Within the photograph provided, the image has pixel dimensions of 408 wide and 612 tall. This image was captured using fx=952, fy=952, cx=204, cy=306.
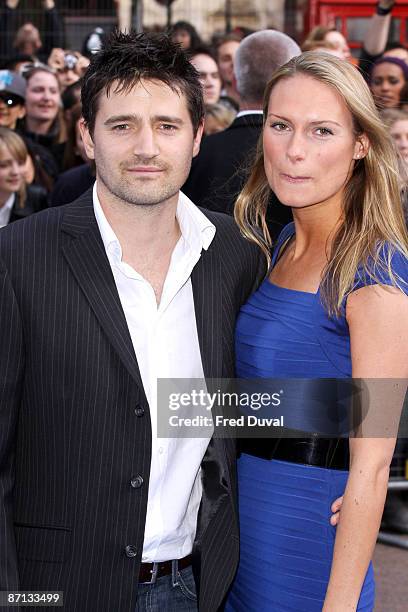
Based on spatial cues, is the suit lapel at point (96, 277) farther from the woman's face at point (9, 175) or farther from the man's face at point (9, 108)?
the man's face at point (9, 108)

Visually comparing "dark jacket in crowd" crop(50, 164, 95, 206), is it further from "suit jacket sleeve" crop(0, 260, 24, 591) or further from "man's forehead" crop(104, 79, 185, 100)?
"suit jacket sleeve" crop(0, 260, 24, 591)

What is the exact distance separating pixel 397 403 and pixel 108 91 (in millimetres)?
1164

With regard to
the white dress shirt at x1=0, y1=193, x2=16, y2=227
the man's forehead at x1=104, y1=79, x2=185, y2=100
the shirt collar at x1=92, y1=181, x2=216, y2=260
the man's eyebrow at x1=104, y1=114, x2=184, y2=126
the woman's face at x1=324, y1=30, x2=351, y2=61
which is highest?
the woman's face at x1=324, y1=30, x2=351, y2=61

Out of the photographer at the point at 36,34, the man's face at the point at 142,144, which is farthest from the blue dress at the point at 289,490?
the photographer at the point at 36,34

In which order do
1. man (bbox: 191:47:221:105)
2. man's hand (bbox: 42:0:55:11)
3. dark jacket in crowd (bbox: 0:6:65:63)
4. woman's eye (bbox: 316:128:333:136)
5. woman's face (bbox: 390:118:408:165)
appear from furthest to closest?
dark jacket in crowd (bbox: 0:6:65:63) → man's hand (bbox: 42:0:55:11) → man (bbox: 191:47:221:105) → woman's face (bbox: 390:118:408:165) → woman's eye (bbox: 316:128:333:136)

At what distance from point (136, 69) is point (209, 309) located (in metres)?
0.70

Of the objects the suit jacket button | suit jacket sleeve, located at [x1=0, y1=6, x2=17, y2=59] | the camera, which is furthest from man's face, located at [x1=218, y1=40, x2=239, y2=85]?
the suit jacket button

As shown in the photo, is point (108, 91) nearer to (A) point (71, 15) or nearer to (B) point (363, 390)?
(B) point (363, 390)

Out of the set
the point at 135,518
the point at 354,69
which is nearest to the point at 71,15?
the point at 354,69

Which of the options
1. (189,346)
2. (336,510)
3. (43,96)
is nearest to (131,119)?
(189,346)

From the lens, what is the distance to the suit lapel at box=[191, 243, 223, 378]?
2.63m

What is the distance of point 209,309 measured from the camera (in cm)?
270

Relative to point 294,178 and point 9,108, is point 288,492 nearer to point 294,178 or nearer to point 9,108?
point 294,178

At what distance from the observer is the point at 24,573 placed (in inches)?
97.8
